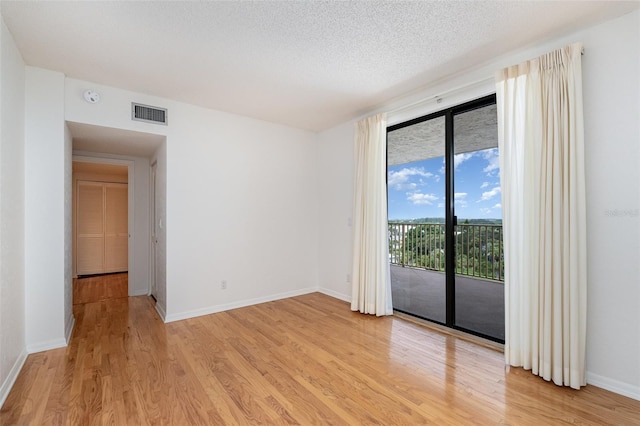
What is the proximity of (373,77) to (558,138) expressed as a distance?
1.72m

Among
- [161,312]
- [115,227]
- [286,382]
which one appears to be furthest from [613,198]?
[115,227]

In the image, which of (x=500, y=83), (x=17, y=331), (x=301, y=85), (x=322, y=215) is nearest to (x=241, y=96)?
(x=301, y=85)

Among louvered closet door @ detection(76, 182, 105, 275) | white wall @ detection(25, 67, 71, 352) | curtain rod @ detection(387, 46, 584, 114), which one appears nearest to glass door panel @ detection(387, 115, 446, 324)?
curtain rod @ detection(387, 46, 584, 114)

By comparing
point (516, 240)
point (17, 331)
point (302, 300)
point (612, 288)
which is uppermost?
point (516, 240)

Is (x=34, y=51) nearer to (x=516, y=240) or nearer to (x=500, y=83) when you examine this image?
(x=500, y=83)

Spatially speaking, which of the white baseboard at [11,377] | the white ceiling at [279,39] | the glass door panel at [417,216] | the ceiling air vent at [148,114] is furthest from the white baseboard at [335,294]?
the white baseboard at [11,377]

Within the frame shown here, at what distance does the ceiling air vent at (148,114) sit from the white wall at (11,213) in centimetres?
90

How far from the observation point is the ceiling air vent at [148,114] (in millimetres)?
3309

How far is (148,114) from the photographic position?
11.1 feet

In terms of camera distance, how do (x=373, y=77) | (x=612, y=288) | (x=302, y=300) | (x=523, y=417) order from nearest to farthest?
1. (x=523, y=417)
2. (x=612, y=288)
3. (x=373, y=77)
4. (x=302, y=300)

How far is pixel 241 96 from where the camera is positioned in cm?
344

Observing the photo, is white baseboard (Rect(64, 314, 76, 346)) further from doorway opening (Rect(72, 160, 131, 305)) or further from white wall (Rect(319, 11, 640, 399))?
white wall (Rect(319, 11, 640, 399))

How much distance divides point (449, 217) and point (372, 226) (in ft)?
3.11

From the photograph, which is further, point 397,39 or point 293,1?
point 397,39
